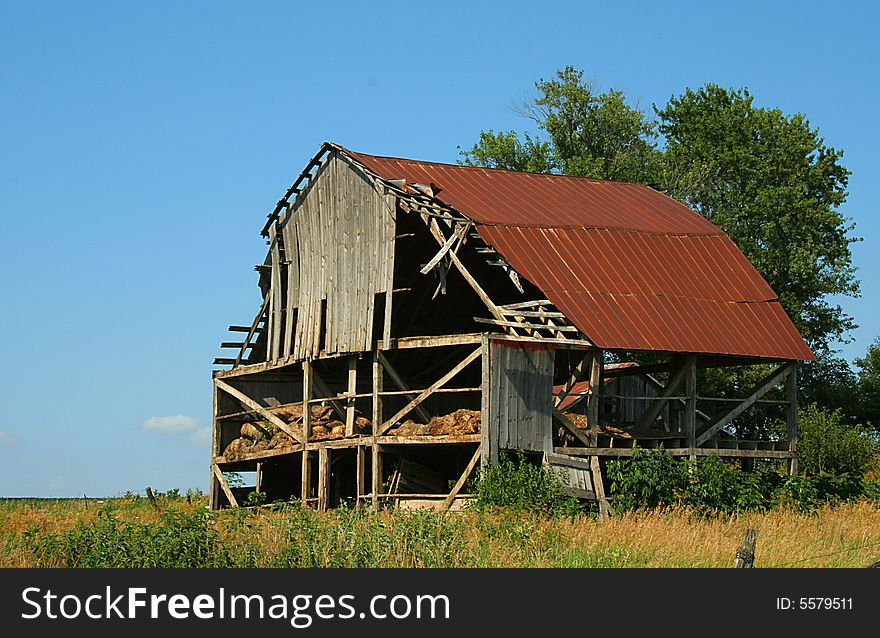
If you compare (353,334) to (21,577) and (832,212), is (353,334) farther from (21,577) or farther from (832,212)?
(832,212)

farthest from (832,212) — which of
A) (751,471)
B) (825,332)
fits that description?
(751,471)

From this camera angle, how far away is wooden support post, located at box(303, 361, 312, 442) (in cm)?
3594

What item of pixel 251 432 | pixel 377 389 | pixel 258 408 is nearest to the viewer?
pixel 377 389

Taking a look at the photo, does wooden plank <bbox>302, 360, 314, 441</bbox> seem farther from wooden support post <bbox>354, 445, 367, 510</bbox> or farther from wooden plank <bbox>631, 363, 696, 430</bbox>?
wooden plank <bbox>631, 363, 696, 430</bbox>

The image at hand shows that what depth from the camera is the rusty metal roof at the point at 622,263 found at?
1264 inches

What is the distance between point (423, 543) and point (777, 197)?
108 ft

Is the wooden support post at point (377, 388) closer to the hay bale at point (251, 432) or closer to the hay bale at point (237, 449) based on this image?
the hay bale at point (251, 432)

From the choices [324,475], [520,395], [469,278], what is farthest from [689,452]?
[324,475]

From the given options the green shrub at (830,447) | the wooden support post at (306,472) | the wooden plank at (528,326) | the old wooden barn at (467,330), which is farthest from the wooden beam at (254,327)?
the green shrub at (830,447)

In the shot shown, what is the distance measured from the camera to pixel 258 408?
3844cm

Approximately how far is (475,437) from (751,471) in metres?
8.54

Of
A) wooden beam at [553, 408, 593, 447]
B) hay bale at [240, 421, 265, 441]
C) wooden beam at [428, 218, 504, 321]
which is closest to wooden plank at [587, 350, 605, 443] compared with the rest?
wooden beam at [553, 408, 593, 447]

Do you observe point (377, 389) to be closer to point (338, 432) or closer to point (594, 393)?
point (338, 432)

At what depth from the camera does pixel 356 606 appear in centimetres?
1555
